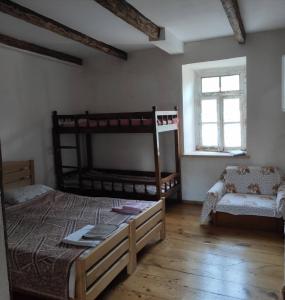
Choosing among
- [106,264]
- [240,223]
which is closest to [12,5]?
[106,264]

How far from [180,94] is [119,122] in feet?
3.57

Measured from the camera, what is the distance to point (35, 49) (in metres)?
4.12

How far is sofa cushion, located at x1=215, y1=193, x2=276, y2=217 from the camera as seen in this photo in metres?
3.46

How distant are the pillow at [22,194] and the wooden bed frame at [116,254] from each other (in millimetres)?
1457

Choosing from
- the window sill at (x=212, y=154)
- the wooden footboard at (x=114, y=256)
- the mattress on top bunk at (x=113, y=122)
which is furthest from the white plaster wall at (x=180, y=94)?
the wooden footboard at (x=114, y=256)

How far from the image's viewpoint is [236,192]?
4.13m

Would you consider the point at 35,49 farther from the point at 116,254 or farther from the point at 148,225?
the point at 116,254

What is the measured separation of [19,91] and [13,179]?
3.82ft

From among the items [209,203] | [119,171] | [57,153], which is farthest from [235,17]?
[57,153]

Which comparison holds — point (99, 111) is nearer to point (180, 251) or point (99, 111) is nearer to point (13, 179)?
point (13, 179)

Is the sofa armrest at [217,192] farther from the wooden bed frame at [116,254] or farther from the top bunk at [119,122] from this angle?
the top bunk at [119,122]

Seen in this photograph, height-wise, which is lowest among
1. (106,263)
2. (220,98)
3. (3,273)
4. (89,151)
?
(106,263)

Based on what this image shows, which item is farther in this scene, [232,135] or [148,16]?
[232,135]

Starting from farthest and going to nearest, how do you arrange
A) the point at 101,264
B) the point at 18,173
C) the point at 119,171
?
the point at 119,171 < the point at 18,173 < the point at 101,264
